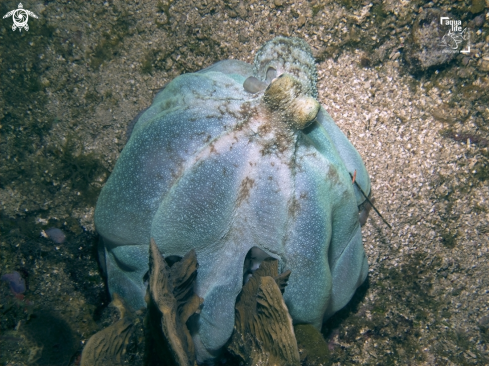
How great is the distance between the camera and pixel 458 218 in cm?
282

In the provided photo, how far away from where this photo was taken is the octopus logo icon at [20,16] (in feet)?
9.43

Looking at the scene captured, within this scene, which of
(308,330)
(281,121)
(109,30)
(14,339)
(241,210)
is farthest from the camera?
(109,30)

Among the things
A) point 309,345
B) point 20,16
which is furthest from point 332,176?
point 20,16

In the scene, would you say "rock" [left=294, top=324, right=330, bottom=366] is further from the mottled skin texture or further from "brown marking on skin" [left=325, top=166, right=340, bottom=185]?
"brown marking on skin" [left=325, top=166, right=340, bottom=185]

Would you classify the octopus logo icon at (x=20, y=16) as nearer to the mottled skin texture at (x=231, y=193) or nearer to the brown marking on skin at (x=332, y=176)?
the mottled skin texture at (x=231, y=193)

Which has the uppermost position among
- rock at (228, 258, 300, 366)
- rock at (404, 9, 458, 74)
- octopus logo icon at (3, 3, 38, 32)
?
octopus logo icon at (3, 3, 38, 32)

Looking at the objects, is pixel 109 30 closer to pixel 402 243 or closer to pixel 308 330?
pixel 308 330

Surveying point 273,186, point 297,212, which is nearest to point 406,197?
point 297,212

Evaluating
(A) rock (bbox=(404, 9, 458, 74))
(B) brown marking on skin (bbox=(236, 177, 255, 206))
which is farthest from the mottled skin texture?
(A) rock (bbox=(404, 9, 458, 74))

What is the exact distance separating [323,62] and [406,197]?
148 centimetres

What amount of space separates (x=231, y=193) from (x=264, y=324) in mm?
910

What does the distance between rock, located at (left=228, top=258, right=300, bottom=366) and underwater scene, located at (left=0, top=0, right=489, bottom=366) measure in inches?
0.6

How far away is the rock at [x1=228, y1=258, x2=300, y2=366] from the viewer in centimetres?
175

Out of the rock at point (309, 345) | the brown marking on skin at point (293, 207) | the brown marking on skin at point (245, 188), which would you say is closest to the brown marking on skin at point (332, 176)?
the brown marking on skin at point (293, 207)
